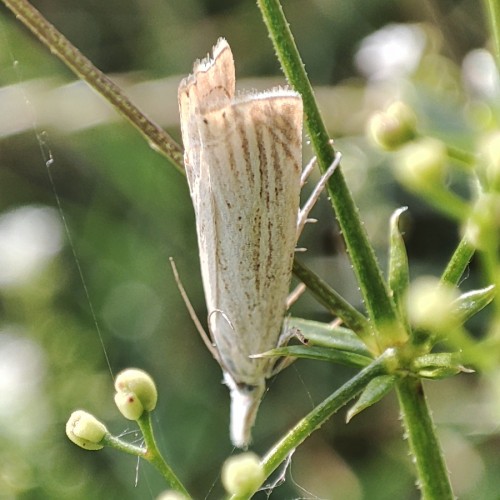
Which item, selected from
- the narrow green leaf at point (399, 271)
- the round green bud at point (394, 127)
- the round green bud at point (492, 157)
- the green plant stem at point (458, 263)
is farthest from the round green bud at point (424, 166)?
the narrow green leaf at point (399, 271)

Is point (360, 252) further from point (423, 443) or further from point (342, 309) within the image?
point (423, 443)

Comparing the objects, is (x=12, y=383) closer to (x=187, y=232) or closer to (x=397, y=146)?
(x=187, y=232)

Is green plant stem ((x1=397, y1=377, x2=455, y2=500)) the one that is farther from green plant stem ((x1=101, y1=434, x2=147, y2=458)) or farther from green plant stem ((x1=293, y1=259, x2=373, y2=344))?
green plant stem ((x1=101, y1=434, x2=147, y2=458))

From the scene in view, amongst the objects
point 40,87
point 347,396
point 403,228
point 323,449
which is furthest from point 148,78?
point 347,396

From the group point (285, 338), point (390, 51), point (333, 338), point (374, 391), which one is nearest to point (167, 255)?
point (390, 51)

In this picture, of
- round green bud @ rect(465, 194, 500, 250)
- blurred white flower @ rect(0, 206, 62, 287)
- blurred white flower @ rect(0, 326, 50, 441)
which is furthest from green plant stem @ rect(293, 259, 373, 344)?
blurred white flower @ rect(0, 206, 62, 287)

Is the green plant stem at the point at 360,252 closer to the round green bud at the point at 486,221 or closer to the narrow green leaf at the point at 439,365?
the narrow green leaf at the point at 439,365
